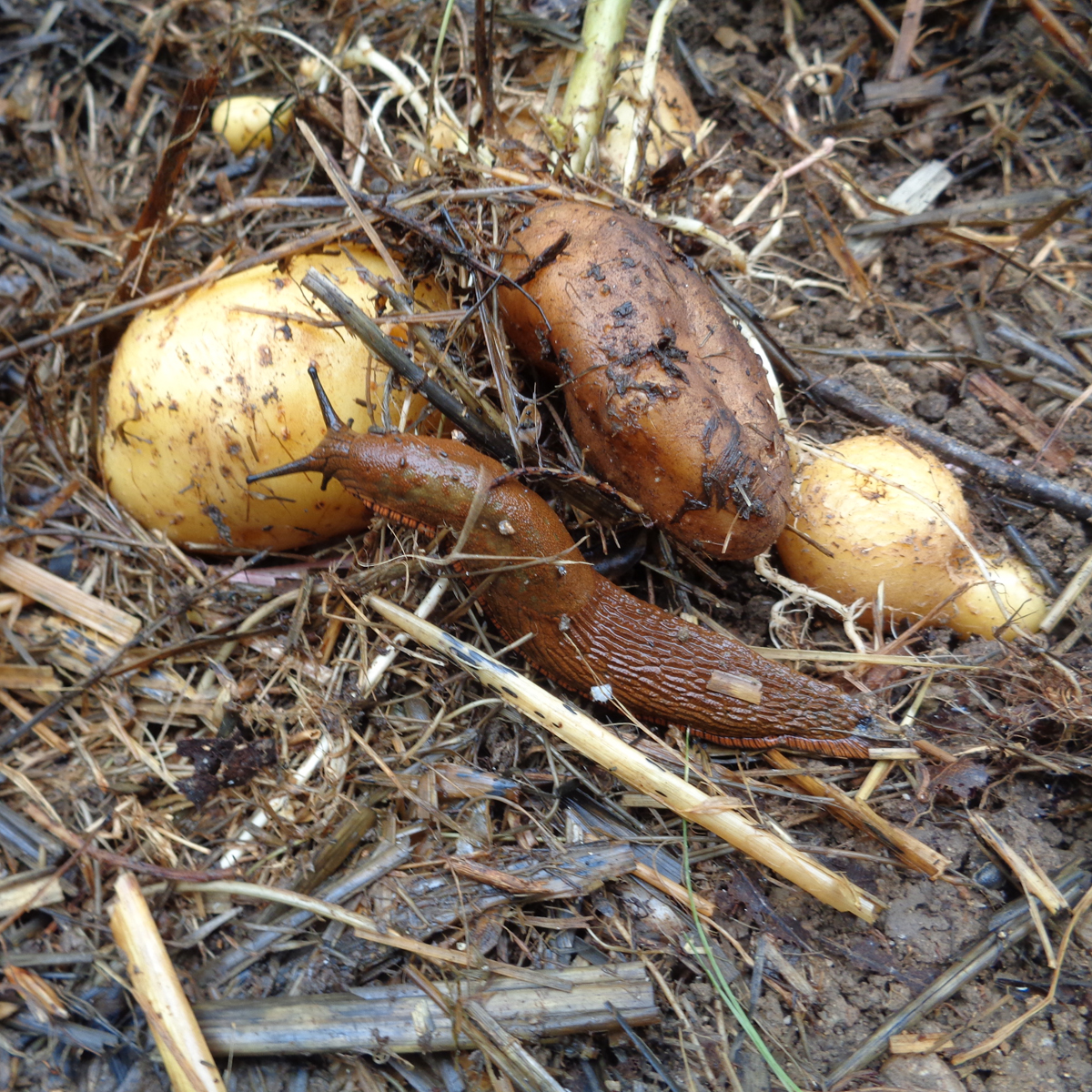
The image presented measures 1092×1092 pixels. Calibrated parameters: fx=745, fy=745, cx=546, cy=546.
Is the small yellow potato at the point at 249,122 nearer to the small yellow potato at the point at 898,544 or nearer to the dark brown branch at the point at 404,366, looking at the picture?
the dark brown branch at the point at 404,366

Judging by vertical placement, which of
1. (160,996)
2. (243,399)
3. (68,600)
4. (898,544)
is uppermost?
(898,544)

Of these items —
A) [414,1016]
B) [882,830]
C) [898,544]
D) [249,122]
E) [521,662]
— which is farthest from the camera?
[249,122]

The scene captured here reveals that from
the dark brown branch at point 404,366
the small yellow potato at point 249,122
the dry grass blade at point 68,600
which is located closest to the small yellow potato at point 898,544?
the dark brown branch at point 404,366

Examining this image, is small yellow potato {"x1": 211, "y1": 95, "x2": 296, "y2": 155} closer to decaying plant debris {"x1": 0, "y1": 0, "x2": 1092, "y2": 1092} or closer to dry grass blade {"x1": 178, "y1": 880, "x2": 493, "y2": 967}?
decaying plant debris {"x1": 0, "y1": 0, "x2": 1092, "y2": 1092}

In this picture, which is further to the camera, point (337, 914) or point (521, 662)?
point (521, 662)

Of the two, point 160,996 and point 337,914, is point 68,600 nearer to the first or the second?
point 160,996

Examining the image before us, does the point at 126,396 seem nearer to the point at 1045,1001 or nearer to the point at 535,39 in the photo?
the point at 535,39

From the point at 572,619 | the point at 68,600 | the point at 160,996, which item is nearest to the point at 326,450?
the point at 572,619

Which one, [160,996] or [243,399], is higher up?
[243,399]
